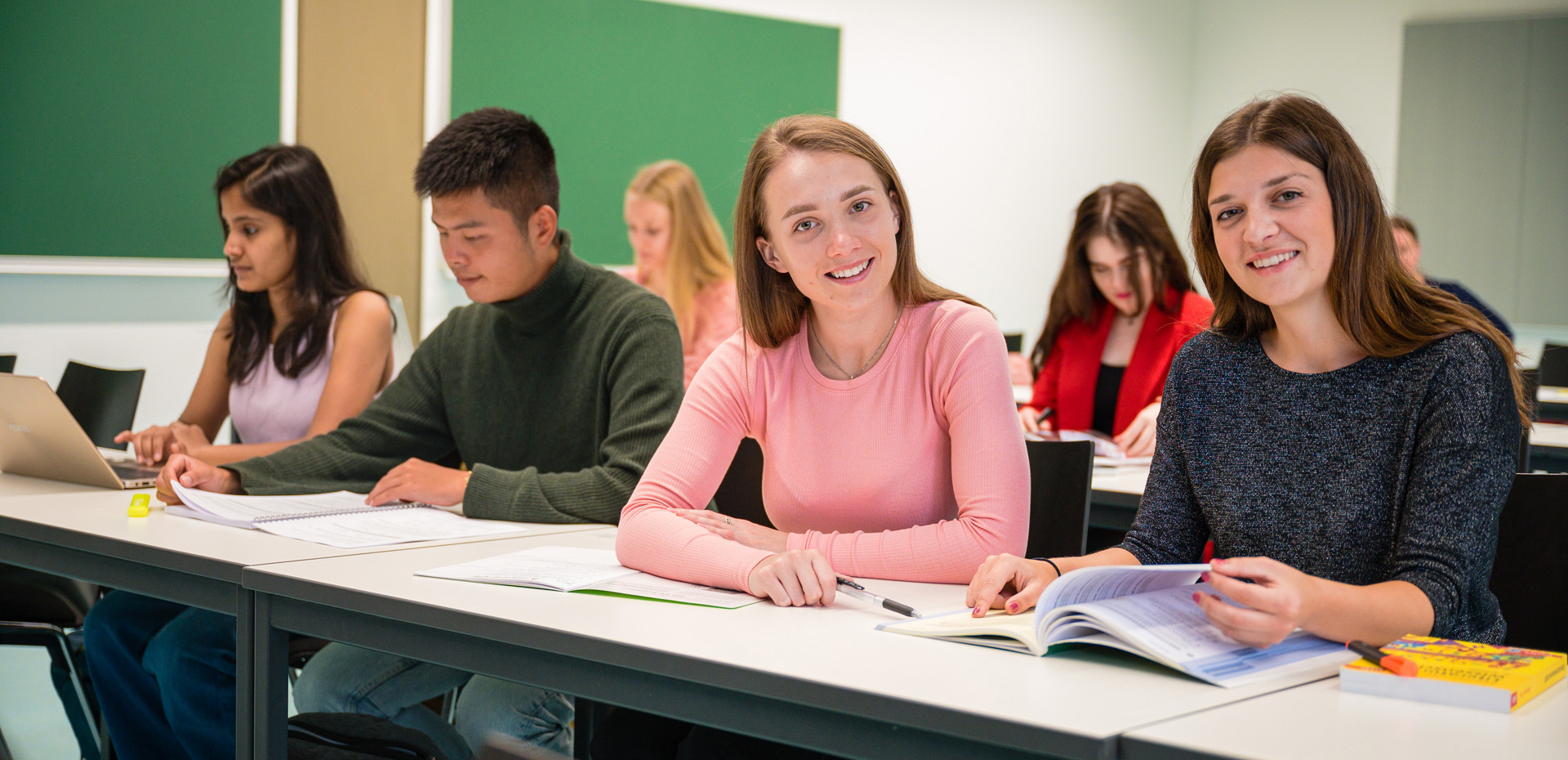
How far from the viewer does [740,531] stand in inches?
59.2

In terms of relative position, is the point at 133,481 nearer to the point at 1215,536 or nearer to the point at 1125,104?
the point at 1215,536

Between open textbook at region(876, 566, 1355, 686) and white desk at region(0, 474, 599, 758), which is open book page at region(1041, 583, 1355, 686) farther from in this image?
white desk at region(0, 474, 599, 758)

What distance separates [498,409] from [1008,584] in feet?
3.80

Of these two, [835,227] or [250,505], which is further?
[250,505]

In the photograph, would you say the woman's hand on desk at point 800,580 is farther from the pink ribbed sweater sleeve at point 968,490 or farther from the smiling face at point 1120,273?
the smiling face at point 1120,273

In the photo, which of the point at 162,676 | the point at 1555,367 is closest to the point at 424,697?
the point at 162,676

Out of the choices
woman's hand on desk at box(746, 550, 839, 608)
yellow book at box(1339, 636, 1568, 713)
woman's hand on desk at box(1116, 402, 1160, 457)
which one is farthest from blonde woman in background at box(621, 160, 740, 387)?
yellow book at box(1339, 636, 1568, 713)

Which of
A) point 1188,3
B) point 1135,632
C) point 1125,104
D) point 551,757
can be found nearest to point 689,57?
point 1125,104

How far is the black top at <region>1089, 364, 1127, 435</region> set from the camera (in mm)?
3094

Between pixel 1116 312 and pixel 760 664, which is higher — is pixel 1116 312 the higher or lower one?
the higher one

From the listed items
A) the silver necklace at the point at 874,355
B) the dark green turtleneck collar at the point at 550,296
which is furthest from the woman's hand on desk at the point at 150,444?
the silver necklace at the point at 874,355

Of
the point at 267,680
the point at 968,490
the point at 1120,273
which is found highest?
the point at 1120,273

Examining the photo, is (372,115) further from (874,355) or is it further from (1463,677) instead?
(1463,677)

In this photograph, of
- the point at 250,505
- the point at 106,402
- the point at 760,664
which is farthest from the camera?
the point at 106,402
